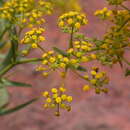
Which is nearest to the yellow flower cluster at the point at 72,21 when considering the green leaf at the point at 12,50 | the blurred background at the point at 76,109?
the green leaf at the point at 12,50

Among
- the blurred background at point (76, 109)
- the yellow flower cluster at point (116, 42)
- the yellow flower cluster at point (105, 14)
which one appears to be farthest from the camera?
the blurred background at point (76, 109)

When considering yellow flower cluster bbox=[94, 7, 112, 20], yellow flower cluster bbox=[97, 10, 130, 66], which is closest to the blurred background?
yellow flower cluster bbox=[94, 7, 112, 20]

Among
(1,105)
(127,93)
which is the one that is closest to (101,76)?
(1,105)

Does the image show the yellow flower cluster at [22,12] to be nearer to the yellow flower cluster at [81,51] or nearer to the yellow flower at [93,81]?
the yellow flower cluster at [81,51]

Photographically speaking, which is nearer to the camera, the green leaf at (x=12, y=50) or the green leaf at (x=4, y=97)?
the green leaf at (x=12, y=50)

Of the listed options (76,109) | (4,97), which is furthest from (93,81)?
(76,109)

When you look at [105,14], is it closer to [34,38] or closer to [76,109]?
[34,38]

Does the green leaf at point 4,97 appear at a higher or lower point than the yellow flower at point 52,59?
lower
